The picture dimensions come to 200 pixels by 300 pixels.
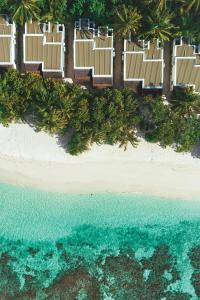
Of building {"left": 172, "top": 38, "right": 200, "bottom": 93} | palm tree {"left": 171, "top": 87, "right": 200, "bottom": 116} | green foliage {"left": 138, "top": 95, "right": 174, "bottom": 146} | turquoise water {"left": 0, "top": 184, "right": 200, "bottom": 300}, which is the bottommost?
turquoise water {"left": 0, "top": 184, "right": 200, "bottom": 300}

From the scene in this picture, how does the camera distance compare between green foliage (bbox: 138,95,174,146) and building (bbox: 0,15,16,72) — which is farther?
building (bbox: 0,15,16,72)

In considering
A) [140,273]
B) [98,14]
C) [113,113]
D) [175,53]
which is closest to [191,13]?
[175,53]

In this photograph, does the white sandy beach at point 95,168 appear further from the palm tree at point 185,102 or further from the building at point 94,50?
the building at point 94,50

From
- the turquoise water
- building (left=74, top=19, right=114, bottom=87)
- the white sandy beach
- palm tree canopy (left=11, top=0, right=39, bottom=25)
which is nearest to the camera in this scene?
palm tree canopy (left=11, top=0, right=39, bottom=25)

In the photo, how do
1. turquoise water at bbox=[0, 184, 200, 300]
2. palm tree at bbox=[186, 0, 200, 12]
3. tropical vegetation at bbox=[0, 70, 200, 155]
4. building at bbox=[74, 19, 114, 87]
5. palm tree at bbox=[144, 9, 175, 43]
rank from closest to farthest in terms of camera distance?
palm tree at bbox=[186, 0, 200, 12], palm tree at bbox=[144, 9, 175, 43], tropical vegetation at bbox=[0, 70, 200, 155], building at bbox=[74, 19, 114, 87], turquoise water at bbox=[0, 184, 200, 300]

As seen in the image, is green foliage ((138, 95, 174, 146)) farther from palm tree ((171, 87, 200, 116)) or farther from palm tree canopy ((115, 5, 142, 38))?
palm tree canopy ((115, 5, 142, 38))

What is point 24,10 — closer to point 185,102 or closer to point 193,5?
point 193,5

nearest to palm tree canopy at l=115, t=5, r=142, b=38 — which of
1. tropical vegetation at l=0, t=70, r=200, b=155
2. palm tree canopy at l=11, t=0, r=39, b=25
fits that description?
tropical vegetation at l=0, t=70, r=200, b=155
